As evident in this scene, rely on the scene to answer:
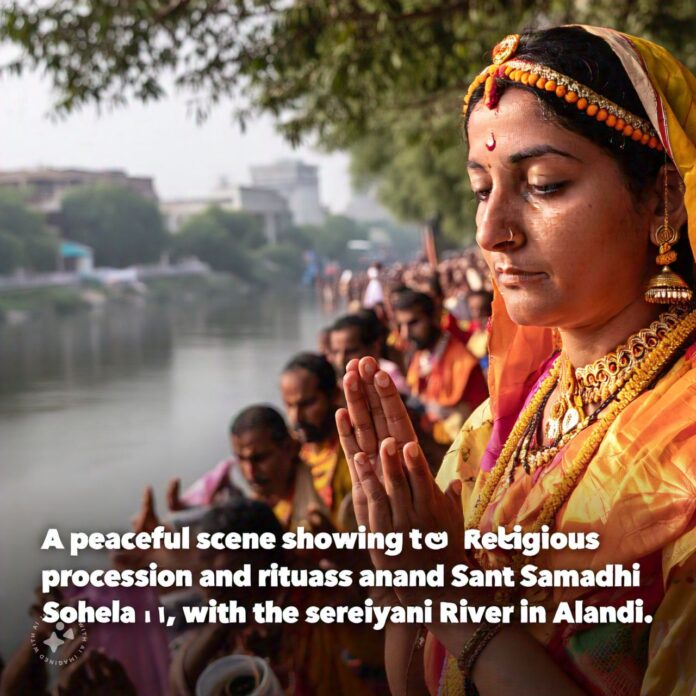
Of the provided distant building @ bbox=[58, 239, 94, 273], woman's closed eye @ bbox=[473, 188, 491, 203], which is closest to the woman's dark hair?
woman's closed eye @ bbox=[473, 188, 491, 203]

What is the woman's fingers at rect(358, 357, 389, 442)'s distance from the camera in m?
1.20

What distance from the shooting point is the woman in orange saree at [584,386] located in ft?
3.68

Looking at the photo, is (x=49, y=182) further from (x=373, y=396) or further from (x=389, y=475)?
(x=389, y=475)

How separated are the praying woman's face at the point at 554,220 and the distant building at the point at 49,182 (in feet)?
35.5

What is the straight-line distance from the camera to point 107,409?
33.3 ft

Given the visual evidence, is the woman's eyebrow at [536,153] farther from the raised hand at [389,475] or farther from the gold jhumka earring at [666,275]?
the raised hand at [389,475]

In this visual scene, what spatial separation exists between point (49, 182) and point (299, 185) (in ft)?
78.0

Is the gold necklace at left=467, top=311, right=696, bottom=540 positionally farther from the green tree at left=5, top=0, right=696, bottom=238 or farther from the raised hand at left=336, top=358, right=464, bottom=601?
the green tree at left=5, top=0, right=696, bottom=238

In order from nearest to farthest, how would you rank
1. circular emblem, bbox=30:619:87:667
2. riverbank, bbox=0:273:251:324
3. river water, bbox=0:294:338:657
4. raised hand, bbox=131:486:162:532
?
1. circular emblem, bbox=30:619:87:667
2. raised hand, bbox=131:486:162:532
3. river water, bbox=0:294:338:657
4. riverbank, bbox=0:273:251:324

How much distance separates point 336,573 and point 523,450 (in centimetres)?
121

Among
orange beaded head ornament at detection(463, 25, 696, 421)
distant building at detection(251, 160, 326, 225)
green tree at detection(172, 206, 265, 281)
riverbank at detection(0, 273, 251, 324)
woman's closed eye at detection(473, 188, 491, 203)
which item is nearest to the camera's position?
orange beaded head ornament at detection(463, 25, 696, 421)

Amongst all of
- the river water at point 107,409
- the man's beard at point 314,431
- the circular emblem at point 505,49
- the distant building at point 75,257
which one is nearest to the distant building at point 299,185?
the river water at point 107,409

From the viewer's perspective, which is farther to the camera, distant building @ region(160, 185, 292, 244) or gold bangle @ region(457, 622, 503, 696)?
distant building @ region(160, 185, 292, 244)

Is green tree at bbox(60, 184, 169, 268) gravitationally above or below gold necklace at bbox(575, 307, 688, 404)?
above
